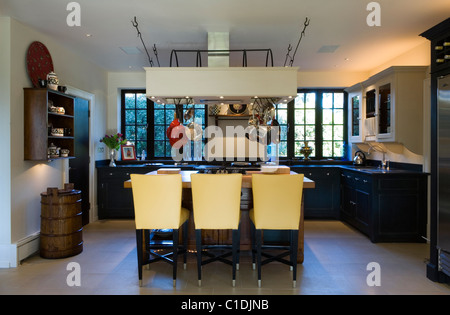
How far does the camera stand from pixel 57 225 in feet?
12.5

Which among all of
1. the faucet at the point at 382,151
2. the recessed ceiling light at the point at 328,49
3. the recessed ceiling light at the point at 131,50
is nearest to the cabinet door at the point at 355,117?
the faucet at the point at 382,151

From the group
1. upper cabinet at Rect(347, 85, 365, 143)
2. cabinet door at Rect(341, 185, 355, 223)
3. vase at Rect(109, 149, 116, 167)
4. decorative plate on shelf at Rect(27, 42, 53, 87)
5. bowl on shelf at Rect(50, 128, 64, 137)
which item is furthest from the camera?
vase at Rect(109, 149, 116, 167)

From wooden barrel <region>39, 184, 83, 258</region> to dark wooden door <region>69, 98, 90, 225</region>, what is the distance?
1.21 meters

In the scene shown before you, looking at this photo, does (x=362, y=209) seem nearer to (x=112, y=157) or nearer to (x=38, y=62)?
(x=112, y=157)

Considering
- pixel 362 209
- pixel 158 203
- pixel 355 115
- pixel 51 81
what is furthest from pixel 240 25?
pixel 362 209

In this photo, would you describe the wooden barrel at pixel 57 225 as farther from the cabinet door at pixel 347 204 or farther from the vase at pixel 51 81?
the cabinet door at pixel 347 204

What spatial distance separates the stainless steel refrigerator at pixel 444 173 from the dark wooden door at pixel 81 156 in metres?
4.78

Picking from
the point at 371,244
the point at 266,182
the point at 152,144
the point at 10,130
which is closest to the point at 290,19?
the point at 266,182

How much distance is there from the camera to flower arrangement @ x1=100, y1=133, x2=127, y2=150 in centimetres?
593

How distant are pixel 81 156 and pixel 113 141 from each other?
76cm

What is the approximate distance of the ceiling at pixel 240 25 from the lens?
3.29m

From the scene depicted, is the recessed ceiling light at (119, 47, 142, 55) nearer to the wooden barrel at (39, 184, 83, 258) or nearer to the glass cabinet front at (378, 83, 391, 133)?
the wooden barrel at (39, 184, 83, 258)

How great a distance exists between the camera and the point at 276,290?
9.77ft

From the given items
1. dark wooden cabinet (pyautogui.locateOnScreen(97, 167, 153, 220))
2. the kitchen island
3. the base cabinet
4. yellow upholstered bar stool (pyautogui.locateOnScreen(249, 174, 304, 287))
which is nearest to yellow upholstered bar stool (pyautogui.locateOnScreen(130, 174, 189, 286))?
yellow upholstered bar stool (pyautogui.locateOnScreen(249, 174, 304, 287))
